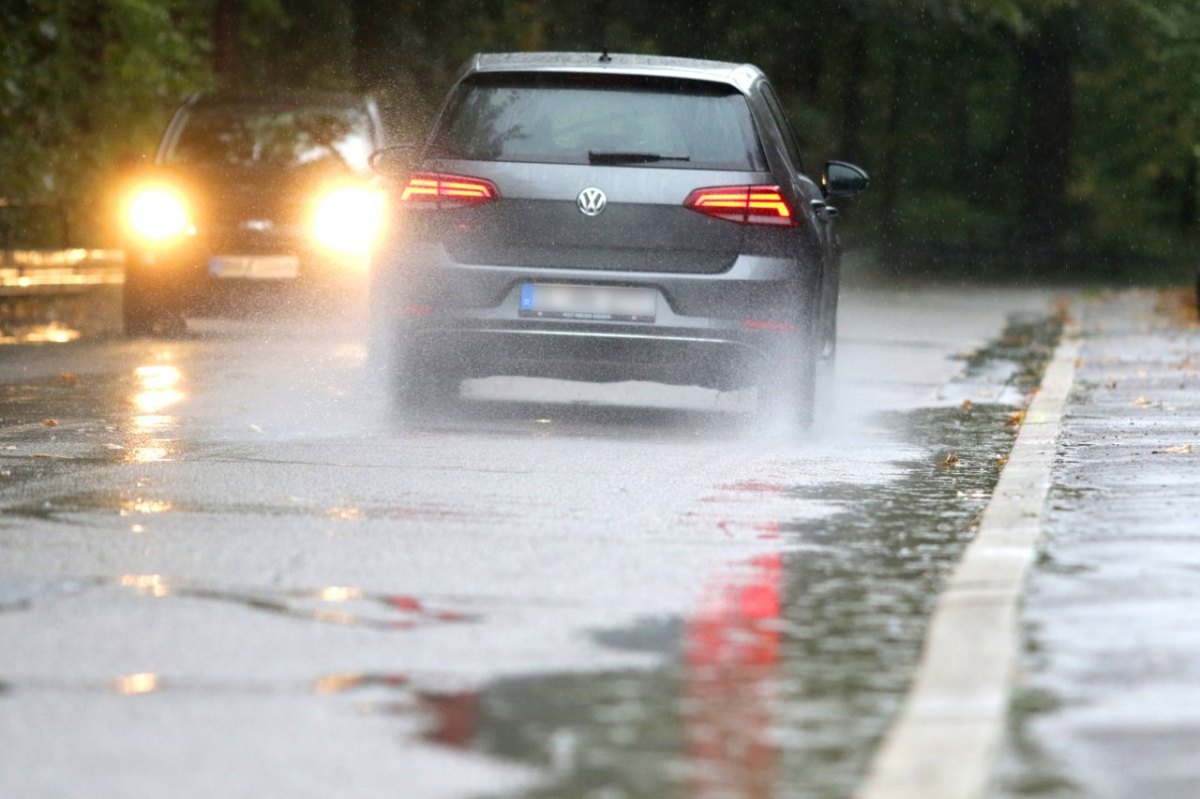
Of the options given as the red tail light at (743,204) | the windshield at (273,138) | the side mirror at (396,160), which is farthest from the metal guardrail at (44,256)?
the red tail light at (743,204)

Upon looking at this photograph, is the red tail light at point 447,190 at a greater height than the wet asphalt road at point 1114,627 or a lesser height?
greater

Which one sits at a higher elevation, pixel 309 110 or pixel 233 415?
pixel 309 110

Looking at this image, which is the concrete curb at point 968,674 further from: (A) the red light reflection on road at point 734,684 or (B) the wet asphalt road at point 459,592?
(A) the red light reflection on road at point 734,684

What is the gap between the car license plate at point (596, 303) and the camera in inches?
467

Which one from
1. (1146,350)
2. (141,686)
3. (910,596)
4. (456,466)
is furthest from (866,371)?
(141,686)

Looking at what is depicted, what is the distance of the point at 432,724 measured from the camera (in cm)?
530

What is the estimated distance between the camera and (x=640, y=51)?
3906cm

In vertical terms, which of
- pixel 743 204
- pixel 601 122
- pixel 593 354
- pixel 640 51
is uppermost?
pixel 640 51

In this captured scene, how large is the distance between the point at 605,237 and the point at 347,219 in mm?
8087

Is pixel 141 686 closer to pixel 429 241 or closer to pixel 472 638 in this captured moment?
pixel 472 638

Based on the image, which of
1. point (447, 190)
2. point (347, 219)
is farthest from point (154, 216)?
point (447, 190)

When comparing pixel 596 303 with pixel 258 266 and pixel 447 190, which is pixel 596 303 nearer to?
pixel 447 190

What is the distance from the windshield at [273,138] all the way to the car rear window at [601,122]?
7.96 meters

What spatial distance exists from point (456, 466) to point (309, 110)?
10.7 m
